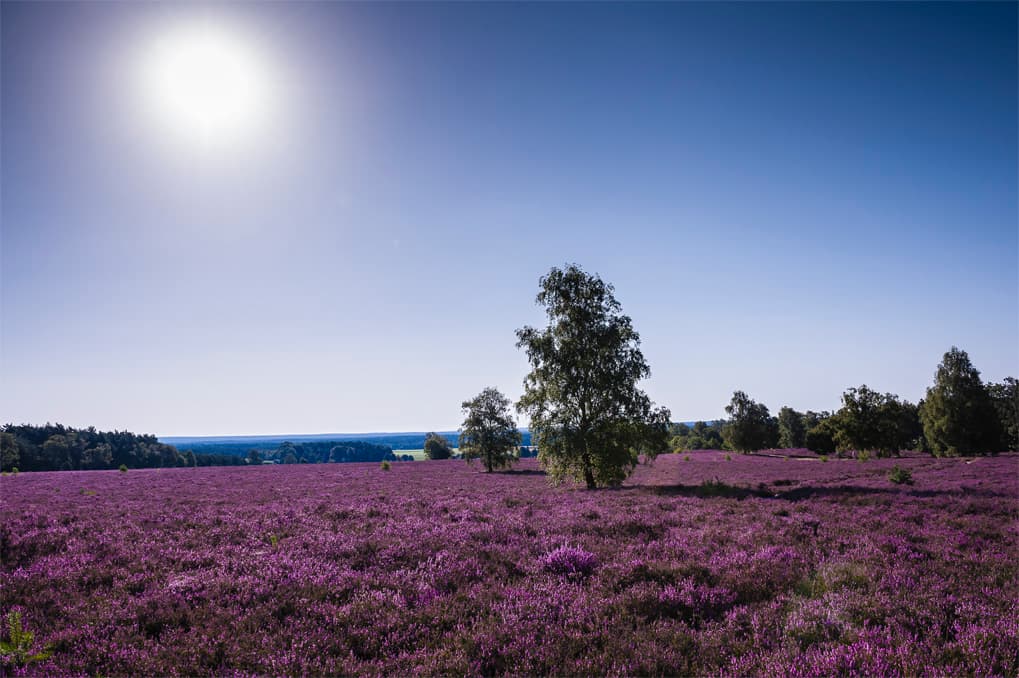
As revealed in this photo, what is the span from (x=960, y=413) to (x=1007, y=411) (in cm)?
2977

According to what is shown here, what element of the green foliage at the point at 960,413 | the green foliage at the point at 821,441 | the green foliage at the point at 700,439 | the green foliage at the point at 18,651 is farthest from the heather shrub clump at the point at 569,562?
the green foliage at the point at 700,439

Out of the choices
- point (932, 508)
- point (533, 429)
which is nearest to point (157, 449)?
point (533, 429)

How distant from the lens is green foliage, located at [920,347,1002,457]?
49.3 metres

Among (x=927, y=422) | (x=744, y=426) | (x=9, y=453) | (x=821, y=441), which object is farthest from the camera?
(x=744, y=426)

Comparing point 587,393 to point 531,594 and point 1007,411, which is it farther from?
point 1007,411

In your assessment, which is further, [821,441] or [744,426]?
[744,426]

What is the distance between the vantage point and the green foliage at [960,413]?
49.3 m

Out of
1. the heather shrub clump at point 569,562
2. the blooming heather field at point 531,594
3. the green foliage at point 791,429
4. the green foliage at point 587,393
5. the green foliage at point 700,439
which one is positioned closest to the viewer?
the blooming heather field at point 531,594

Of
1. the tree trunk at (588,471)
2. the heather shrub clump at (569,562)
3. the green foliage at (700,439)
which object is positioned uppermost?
the heather shrub clump at (569,562)

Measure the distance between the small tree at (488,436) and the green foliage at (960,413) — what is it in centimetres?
4946

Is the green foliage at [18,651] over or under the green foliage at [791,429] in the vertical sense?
over

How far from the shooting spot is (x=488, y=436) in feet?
160

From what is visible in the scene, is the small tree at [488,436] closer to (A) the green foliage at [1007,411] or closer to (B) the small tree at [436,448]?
(B) the small tree at [436,448]

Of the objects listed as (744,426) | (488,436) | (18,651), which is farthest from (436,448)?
(18,651)
